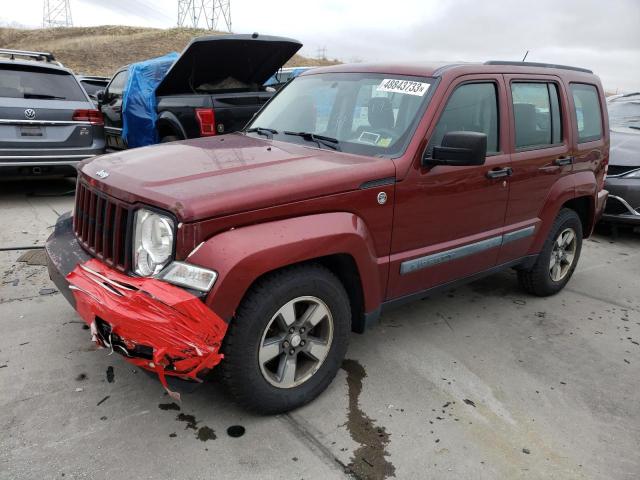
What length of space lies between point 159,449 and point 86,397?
62 cm

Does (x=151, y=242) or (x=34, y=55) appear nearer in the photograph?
(x=151, y=242)

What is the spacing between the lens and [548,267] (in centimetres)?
450

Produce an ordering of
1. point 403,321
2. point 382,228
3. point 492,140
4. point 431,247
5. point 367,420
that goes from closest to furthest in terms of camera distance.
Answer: point 367,420 → point 382,228 → point 431,247 → point 492,140 → point 403,321

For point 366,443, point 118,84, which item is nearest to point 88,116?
point 118,84

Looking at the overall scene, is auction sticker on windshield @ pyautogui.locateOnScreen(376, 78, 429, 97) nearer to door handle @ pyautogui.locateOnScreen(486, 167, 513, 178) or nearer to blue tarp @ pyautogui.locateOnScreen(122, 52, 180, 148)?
door handle @ pyautogui.locateOnScreen(486, 167, 513, 178)

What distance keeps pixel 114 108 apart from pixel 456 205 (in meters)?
7.00

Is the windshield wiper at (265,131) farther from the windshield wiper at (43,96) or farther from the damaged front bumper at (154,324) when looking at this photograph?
the windshield wiper at (43,96)

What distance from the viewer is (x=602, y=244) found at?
21.8ft

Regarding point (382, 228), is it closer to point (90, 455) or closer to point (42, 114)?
point (90, 455)

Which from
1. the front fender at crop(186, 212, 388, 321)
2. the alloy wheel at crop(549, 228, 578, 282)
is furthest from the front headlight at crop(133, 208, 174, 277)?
the alloy wheel at crop(549, 228, 578, 282)

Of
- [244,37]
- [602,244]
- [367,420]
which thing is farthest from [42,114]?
[602,244]

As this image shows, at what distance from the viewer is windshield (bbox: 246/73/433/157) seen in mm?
3225

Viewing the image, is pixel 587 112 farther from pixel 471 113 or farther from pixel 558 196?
pixel 471 113

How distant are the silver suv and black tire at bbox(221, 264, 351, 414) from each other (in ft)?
16.8
